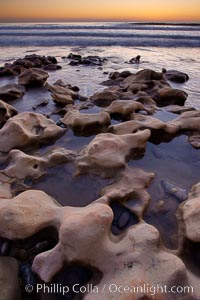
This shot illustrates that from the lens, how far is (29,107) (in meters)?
5.44

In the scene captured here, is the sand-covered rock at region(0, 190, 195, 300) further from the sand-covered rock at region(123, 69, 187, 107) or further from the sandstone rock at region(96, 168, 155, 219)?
the sand-covered rock at region(123, 69, 187, 107)

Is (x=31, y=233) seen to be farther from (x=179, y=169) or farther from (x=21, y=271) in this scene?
(x=179, y=169)

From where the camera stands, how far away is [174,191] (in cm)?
277

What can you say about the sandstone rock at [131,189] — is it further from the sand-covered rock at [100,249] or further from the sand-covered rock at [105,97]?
the sand-covered rock at [105,97]

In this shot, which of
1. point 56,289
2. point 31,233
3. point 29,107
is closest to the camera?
point 56,289

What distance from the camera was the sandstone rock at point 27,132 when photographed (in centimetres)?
352

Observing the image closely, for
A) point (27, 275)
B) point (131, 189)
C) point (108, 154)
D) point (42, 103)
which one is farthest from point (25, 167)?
point (42, 103)

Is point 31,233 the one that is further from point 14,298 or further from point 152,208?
point 152,208

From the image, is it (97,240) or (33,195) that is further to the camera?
(33,195)

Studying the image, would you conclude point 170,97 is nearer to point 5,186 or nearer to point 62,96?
point 62,96

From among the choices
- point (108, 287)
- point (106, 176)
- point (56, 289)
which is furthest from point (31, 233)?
point (106, 176)

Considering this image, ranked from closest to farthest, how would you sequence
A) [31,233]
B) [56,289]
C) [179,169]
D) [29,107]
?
1. [56,289]
2. [31,233]
3. [179,169]
4. [29,107]

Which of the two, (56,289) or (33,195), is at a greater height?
(33,195)

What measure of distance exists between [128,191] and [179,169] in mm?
927
